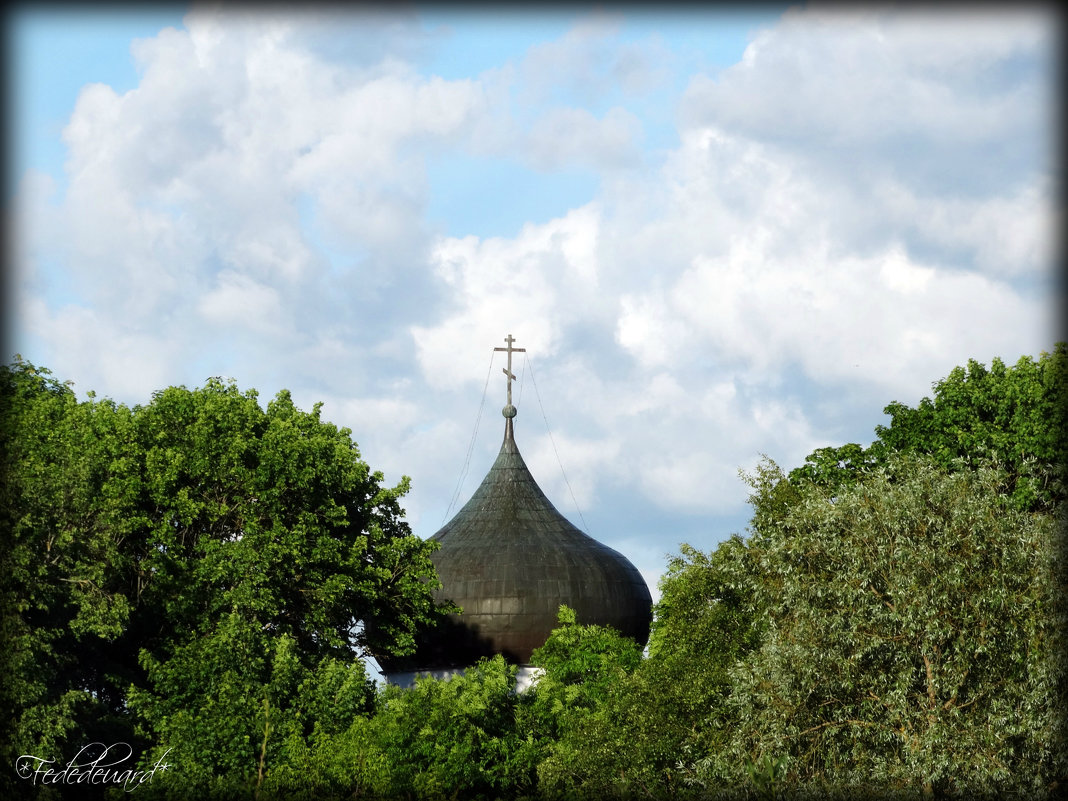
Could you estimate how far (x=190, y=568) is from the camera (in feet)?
130

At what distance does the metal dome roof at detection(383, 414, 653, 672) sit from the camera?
189 feet

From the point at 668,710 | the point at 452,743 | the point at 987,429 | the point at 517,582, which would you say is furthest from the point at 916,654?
the point at 517,582

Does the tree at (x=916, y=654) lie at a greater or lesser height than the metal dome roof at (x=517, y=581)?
lesser

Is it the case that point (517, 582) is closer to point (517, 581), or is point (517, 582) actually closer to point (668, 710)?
point (517, 581)

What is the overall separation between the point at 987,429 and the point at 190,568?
24.6 meters

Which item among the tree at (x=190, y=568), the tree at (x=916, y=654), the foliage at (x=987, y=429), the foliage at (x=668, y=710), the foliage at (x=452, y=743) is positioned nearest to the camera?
the tree at (x=916, y=654)

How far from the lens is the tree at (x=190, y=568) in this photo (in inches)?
1328

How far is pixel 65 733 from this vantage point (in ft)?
102

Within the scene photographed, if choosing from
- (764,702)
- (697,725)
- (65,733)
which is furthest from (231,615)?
(764,702)

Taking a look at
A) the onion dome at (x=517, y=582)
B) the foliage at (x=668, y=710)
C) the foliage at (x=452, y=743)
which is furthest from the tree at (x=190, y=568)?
the onion dome at (x=517, y=582)

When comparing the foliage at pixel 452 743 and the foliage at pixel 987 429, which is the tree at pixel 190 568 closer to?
the foliage at pixel 452 743

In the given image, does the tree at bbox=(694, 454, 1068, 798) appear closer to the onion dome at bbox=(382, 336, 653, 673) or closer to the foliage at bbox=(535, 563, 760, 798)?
Answer: the foliage at bbox=(535, 563, 760, 798)

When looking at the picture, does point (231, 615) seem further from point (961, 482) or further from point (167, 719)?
point (961, 482)

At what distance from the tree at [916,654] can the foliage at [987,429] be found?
12.6 meters
